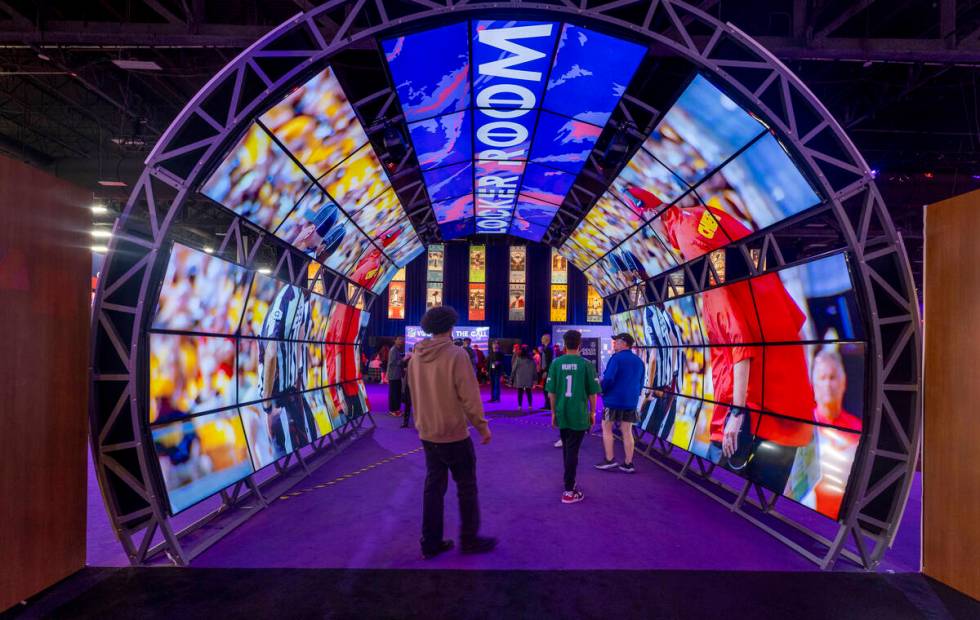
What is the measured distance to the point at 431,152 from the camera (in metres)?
8.62

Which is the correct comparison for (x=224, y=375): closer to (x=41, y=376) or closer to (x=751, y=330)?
(x=41, y=376)

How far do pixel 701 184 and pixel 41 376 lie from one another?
7119 mm

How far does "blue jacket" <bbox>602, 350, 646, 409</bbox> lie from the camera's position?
27.5ft

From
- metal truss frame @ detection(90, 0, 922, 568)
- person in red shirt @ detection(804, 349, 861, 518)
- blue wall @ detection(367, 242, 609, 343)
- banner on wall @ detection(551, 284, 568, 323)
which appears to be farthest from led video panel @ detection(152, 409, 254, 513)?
banner on wall @ detection(551, 284, 568, 323)

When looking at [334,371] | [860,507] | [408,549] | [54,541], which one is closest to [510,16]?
[408,549]

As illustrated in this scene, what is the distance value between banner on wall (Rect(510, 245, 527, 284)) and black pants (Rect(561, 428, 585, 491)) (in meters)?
22.7

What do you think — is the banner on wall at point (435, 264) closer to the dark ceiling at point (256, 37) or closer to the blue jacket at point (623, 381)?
the dark ceiling at point (256, 37)

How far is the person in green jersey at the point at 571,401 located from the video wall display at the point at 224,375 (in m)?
3.77

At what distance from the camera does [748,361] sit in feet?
22.6

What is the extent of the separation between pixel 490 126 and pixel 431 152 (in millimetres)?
1239

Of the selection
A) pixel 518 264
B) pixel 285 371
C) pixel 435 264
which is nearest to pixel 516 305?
pixel 518 264

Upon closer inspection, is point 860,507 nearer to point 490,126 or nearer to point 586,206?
point 490,126

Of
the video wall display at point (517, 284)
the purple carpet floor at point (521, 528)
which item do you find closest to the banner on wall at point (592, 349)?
the video wall display at point (517, 284)

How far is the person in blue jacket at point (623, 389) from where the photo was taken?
27.6 ft
